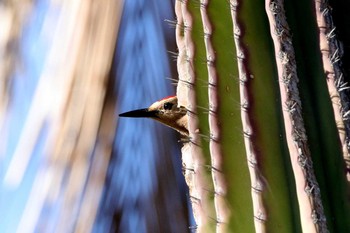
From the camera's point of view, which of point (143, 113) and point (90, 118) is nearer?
point (90, 118)

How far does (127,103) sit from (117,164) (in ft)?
0.61

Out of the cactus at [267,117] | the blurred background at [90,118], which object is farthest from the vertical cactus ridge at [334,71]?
the blurred background at [90,118]

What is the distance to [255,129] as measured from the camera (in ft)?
4.75

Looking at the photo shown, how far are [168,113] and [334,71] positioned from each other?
0.68m

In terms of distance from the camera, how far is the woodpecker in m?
2.03

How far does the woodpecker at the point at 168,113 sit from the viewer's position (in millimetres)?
2033

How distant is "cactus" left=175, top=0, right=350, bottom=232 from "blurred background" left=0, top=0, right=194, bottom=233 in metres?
0.28

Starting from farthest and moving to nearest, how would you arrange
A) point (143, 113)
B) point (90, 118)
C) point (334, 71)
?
1. point (143, 113)
2. point (90, 118)
3. point (334, 71)

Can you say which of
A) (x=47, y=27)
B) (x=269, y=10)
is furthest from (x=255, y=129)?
(x=47, y=27)

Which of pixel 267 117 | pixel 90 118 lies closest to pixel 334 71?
pixel 267 117

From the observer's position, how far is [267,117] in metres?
1.47

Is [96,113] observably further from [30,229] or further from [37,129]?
[30,229]

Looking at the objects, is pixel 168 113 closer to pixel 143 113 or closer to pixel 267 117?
pixel 143 113

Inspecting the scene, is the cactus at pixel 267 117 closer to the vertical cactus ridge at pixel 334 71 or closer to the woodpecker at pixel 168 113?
the vertical cactus ridge at pixel 334 71
